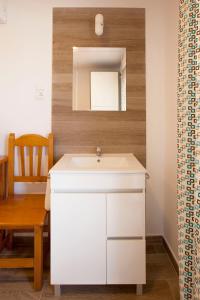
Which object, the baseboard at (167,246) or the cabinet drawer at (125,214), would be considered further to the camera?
the baseboard at (167,246)

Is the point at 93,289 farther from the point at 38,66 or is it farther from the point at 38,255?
the point at 38,66

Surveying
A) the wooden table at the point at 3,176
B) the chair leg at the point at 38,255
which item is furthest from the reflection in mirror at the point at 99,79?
the chair leg at the point at 38,255

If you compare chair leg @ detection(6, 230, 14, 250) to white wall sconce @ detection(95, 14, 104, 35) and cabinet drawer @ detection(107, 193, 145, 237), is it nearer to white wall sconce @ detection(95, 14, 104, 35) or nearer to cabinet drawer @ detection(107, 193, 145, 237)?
cabinet drawer @ detection(107, 193, 145, 237)

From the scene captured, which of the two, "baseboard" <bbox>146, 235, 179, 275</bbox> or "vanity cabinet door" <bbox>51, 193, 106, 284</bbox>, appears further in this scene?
"baseboard" <bbox>146, 235, 179, 275</bbox>

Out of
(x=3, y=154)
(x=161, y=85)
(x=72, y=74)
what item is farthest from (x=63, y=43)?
(x=3, y=154)

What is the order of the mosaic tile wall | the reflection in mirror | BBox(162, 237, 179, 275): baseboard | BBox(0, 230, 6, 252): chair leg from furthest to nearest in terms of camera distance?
the reflection in mirror
BBox(0, 230, 6, 252): chair leg
BBox(162, 237, 179, 275): baseboard
the mosaic tile wall

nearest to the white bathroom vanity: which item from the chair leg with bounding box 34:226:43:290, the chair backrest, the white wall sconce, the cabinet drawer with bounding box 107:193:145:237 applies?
the cabinet drawer with bounding box 107:193:145:237

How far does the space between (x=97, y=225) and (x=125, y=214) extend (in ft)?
0.59

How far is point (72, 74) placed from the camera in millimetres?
2156

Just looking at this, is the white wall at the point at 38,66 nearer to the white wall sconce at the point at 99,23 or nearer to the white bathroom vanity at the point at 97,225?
the white wall sconce at the point at 99,23

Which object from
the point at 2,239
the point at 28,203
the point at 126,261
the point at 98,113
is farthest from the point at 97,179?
the point at 2,239

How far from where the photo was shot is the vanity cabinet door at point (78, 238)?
150cm

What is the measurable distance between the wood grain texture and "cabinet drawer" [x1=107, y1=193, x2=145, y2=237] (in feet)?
2.44

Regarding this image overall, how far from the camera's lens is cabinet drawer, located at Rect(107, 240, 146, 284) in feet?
5.02
